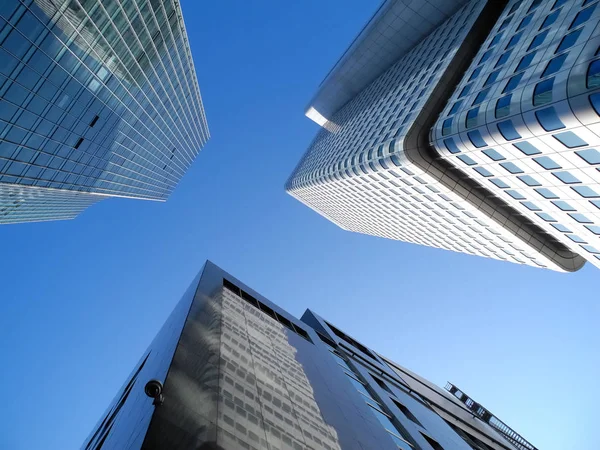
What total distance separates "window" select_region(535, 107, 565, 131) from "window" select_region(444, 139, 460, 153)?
10968mm

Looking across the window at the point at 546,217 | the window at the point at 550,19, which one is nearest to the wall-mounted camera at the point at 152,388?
the window at the point at 550,19

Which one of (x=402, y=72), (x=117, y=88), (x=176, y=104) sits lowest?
(x=117, y=88)

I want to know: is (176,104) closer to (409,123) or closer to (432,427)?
(409,123)

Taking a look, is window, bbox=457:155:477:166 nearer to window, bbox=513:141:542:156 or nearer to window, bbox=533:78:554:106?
window, bbox=513:141:542:156

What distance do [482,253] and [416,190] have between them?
1710 centimetres

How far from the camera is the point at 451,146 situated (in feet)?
118

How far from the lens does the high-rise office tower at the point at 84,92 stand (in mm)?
29078

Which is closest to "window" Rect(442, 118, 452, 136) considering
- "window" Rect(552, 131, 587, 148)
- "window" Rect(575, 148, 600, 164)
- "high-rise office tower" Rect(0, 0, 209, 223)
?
"window" Rect(552, 131, 587, 148)

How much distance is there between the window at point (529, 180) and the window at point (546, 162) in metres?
2.83

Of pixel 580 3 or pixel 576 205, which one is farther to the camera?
pixel 576 205

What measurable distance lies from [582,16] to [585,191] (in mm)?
11312

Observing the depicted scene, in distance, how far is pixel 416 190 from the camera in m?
49.9

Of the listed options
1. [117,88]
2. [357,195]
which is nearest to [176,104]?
[117,88]

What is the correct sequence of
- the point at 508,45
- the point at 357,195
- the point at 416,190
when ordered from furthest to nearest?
1. the point at 357,195
2. the point at 416,190
3. the point at 508,45
